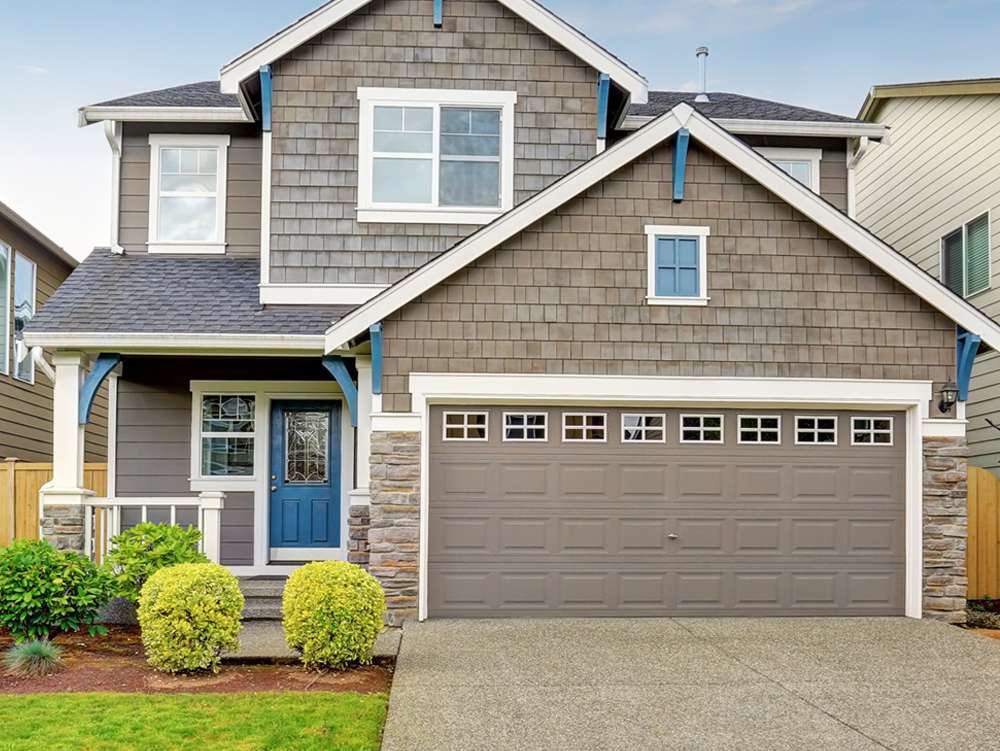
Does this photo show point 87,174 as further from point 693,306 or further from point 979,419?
point 979,419

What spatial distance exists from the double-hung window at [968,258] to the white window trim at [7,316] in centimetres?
1386

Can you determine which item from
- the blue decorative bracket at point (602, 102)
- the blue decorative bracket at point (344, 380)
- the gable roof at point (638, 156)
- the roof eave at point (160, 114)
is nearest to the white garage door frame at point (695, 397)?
the blue decorative bracket at point (344, 380)

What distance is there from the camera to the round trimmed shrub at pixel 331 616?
7.89 metres

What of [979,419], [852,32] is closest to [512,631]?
[979,419]

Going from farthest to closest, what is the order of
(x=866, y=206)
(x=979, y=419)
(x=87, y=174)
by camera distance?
(x=87, y=174) → (x=866, y=206) → (x=979, y=419)

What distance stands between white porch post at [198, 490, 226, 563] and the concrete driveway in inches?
90.0

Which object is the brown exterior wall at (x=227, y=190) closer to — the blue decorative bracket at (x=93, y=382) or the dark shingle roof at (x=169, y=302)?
the dark shingle roof at (x=169, y=302)

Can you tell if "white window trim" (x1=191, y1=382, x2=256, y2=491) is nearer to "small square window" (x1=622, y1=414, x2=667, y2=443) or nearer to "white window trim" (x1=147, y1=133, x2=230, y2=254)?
"white window trim" (x1=147, y1=133, x2=230, y2=254)

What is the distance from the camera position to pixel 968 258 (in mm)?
14500

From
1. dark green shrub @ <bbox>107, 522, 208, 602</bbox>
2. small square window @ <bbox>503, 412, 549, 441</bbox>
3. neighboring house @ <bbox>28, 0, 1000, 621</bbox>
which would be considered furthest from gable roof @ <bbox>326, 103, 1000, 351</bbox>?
dark green shrub @ <bbox>107, 522, 208, 602</bbox>

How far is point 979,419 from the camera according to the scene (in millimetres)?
14453

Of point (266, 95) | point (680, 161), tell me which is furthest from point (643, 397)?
point (266, 95)

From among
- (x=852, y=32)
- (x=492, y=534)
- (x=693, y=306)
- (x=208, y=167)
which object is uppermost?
(x=852, y=32)

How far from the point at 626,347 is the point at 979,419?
7.00m
